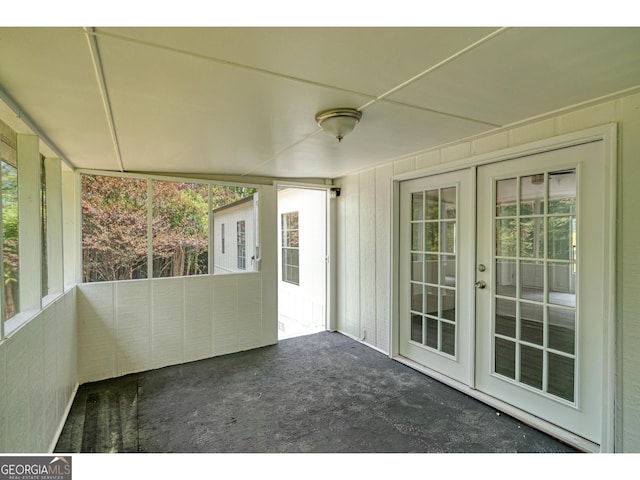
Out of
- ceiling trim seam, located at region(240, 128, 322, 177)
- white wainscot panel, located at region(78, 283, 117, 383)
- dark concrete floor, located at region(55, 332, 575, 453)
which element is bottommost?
dark concrete floor, located at region(55, 332, 575, 453)

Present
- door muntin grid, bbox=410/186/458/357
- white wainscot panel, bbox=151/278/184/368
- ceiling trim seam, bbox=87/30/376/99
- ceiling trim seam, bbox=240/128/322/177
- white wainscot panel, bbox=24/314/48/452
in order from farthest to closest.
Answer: white wainscot panel, bbox=151/278/184/368 → door muntin grid, bbox=410/186/458/357 → ceiling trim seam, bbox=240/128/322/177 → white wainscot panel, bbox=24/314/48/452 → ceiling trim seam, bbox=87/30/376/99

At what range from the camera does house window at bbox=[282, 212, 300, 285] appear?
19.3ft

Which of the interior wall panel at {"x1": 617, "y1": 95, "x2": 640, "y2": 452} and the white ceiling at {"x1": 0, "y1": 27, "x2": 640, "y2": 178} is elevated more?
the white ceiling at {"x1": 0, "y1": 27, "x2": 640, "y2": 178}

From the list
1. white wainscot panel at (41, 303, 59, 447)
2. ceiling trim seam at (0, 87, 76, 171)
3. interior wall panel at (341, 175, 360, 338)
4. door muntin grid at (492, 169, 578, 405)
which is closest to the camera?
ceiling trim seam at (0, 87, 76, 171)

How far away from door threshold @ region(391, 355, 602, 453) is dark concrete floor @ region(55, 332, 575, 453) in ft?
0.16

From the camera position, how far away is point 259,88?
1.58 m

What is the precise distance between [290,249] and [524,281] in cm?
427

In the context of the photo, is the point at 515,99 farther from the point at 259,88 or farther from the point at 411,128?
the point at 259,88

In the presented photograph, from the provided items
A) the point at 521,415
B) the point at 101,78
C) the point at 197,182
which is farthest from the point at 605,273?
the point at 197,182

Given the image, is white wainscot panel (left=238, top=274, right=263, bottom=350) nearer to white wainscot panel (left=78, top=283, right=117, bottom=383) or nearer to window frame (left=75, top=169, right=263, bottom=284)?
window frame (left=75, top=169, right=263, bottom=284)

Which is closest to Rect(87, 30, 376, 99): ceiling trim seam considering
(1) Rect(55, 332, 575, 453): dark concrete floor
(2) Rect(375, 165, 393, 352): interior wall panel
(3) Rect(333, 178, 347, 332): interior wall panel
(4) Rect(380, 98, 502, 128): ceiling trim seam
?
(4) Rect(380, 98, 502, 128): ceiling trim seam

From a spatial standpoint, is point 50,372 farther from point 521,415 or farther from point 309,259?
point 309,259

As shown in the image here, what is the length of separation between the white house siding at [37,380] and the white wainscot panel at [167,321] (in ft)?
2.59
